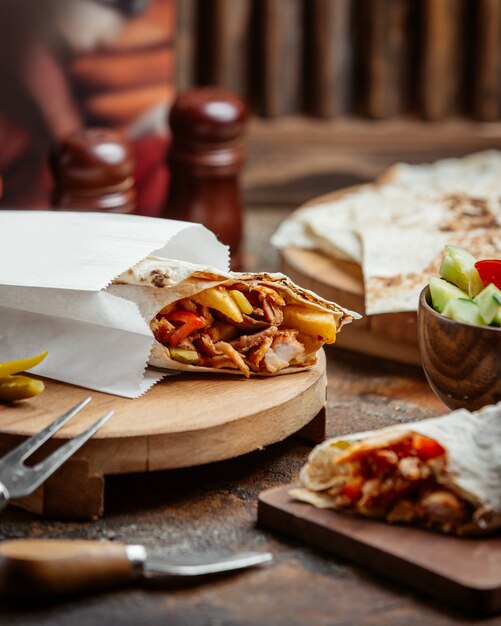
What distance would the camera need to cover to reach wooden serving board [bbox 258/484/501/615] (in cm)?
174

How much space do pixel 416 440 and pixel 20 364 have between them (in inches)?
33.9

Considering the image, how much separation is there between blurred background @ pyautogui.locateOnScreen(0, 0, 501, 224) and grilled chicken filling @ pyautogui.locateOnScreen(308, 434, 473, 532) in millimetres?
3053

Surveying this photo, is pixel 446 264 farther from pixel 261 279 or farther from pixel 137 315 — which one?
pixel 137 315

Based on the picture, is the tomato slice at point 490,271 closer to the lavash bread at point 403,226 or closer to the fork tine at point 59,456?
the lavash bread at point 403,226

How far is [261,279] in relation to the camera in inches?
95.3

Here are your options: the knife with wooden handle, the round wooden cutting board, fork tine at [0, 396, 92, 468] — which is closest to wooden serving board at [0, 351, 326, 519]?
fork tine at [0, 396, 92, 468]

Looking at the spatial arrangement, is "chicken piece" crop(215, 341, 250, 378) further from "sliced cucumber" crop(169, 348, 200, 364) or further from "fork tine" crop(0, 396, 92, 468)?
"fork tine" crop(0, 396, 92, 468)

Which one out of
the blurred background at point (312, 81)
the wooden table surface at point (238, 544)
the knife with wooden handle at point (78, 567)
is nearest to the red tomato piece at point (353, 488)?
the wooden table surface at point (238, 544)

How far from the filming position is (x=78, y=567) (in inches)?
69.4

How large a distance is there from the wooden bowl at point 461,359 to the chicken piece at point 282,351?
0.91 feet

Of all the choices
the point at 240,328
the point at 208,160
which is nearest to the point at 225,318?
the point at 240,328

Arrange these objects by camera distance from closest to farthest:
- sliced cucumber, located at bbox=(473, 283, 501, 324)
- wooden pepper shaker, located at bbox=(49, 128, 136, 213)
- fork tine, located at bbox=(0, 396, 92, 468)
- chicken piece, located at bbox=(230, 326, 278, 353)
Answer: fork tine, located at bbox=(0, 396, 92, 468), sliced cucumber, located at bbox=(473, 283, 501, 324), chicken piece, located at bbox=(230, 326, 278, 353), wooden pepper shaker, located at bbox=(49, 128, 136, 213)

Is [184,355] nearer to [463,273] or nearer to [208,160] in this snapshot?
[463,273]

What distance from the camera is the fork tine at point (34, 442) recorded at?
6.43ft
